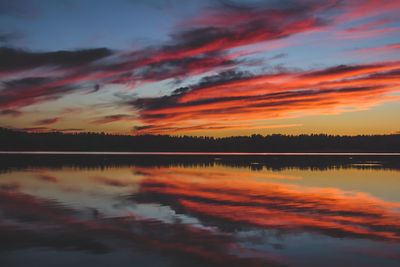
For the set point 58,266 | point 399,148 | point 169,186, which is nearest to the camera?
point 58,266

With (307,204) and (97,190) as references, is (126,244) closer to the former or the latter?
(307,204)

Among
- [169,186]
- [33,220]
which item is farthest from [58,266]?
[169,186]

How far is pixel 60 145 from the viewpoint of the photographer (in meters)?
199

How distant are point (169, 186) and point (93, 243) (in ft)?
51.2

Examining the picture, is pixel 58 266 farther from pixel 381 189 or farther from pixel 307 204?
pixel 381 189

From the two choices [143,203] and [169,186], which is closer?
[143,203]

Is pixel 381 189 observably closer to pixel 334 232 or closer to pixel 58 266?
pixel 334 232

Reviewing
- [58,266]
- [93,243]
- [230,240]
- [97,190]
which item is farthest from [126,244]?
[97,190]

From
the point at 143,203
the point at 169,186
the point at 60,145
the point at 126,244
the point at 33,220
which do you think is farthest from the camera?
the point at 60,145

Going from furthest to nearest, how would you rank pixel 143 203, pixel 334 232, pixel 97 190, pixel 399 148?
pixel 399 148 → pixel 97 190 → pixel 143 203 → pixel 334 232

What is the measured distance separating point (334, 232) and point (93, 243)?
7.37 meters

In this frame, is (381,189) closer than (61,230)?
No

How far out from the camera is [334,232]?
12602 millimetres

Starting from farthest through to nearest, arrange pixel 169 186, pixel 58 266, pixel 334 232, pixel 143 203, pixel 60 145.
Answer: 1. pixel 60 145
2. pixel 169 186
3. pixel 143 203
4. pixel 334 232
5. pixel 58 266
